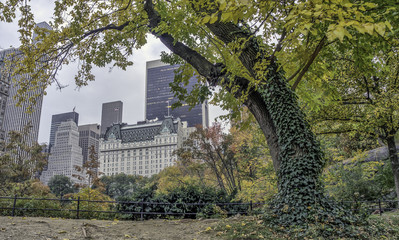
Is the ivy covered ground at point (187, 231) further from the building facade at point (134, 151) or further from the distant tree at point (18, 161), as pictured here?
the building facade at point (134, 151)

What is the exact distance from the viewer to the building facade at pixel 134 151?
132 metres

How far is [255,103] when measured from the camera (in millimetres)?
5887

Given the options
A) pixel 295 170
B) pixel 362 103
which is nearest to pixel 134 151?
pixel 362 103

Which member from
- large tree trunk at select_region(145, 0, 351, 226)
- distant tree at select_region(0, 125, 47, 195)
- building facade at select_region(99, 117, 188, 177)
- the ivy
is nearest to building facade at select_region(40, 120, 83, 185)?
building facade at select_region(99, 117, 188, 177)

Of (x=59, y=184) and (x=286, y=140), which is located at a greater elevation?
(x=59, y=184)

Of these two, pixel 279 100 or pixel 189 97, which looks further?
pixel 189 97

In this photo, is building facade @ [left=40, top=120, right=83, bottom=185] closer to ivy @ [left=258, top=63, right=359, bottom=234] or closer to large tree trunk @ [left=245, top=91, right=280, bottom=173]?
large tree trunk @ [left=245, top=91, right=280, bottom=173]

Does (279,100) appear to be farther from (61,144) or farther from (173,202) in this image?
(61,144)

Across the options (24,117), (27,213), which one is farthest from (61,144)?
(27,213)

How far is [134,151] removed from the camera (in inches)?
5404

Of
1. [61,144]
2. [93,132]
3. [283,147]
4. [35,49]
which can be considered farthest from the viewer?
[93,132]

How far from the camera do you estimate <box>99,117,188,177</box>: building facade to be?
132 meters

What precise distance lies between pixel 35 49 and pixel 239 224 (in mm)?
6468

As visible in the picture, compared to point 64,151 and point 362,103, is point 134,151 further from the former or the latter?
point 362,103
